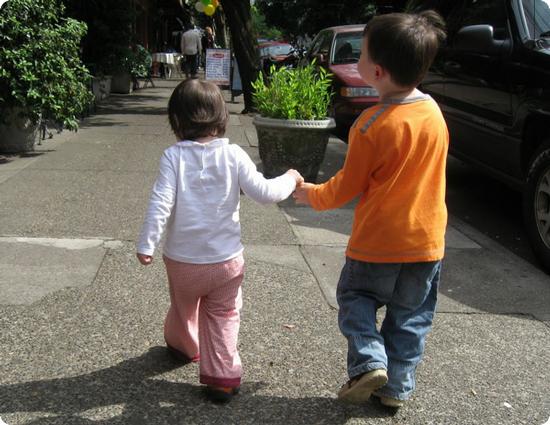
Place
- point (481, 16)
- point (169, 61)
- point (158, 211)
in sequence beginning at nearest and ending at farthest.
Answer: point (158, 211) → point (481, 16) → point (169, 61)

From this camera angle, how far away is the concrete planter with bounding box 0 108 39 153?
7605mm

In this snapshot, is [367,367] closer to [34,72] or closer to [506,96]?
[506,96]

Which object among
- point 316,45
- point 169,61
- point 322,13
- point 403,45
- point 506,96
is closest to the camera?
point 403,45

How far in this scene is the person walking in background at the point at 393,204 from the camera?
2484 mm

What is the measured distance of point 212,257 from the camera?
2758mm

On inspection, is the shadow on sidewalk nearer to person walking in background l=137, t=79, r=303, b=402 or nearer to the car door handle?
person walking in background l=137, t=79, r=303, b=402

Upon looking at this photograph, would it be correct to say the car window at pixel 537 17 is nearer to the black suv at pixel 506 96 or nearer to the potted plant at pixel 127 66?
the black suv at pixel 506 96

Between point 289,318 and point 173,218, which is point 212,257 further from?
point 289,318

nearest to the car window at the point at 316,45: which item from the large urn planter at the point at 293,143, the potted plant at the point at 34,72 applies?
the potted plant at the point at 34,72

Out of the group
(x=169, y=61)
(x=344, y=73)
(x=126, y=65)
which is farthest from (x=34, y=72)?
(x=169, y=61)

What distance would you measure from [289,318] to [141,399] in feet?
3.50

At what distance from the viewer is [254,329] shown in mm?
3498

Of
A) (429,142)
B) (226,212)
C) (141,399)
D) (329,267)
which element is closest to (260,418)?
(141,399)

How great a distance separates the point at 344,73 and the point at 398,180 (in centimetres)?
700
